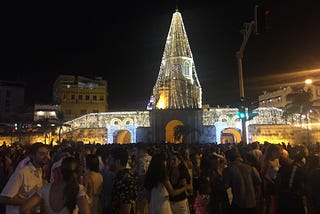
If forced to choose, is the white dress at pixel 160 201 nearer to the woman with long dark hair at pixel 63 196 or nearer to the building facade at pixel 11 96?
the woman with long dark hair at pixel 63 196

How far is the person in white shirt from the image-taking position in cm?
463

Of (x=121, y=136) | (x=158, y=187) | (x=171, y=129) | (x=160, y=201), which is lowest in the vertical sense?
(x=160, y=201)

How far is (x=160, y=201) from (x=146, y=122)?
38848 mm

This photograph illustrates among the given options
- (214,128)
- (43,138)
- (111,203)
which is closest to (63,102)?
(43,138)

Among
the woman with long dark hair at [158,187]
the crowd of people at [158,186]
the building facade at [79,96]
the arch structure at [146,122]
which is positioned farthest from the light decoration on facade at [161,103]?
the woman with long dark hair at [158,187]

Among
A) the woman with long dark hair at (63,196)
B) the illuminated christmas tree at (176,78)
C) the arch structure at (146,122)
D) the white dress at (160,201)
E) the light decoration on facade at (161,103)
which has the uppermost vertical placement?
the illuminated christmas tree at (176,78)

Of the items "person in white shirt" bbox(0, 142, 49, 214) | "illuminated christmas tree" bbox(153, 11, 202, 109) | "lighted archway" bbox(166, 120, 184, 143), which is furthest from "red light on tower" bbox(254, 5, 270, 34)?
"lighted archway" bbox(166, 120, 184, 143)

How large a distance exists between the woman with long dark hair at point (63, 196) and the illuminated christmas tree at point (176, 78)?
39.6 m

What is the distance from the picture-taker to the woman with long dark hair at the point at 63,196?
146 inches

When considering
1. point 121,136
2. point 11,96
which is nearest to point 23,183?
point 121,136

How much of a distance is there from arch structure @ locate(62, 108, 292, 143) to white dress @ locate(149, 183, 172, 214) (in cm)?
3623

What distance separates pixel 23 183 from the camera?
4.82 meters

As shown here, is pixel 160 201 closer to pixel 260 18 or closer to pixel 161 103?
pixel 260 18

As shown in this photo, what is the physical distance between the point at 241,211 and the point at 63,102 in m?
59.5
